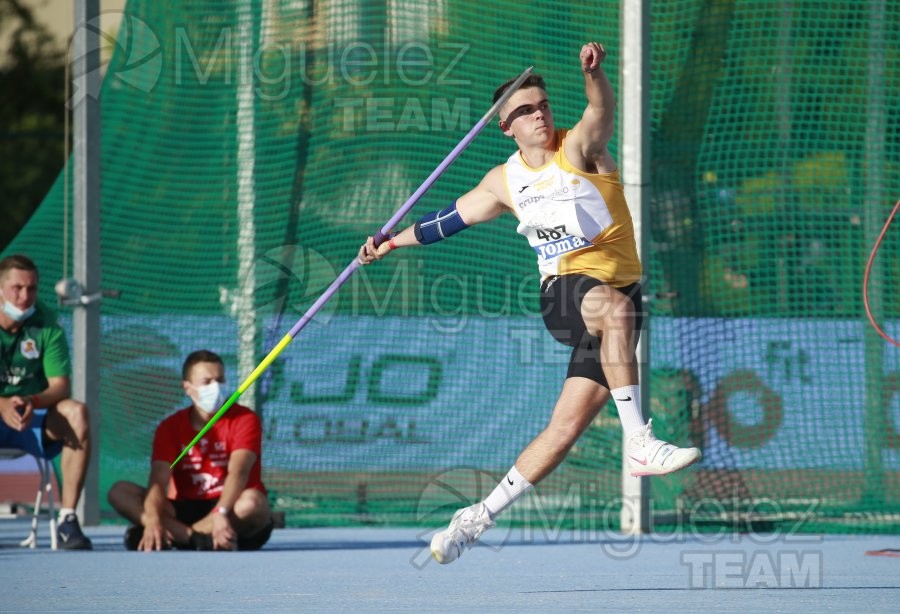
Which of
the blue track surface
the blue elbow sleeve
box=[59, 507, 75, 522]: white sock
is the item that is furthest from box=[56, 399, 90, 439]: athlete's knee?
the blue elbow sleeve

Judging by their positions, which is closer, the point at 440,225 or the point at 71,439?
the point at 440,225

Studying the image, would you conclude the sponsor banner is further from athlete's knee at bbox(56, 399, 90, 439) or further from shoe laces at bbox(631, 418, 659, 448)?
shoe laces at bbox(631, 418, 659, 448)

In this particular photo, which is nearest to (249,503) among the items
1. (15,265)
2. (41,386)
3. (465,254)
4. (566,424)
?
(41,386)

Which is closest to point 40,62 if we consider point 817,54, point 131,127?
point 131,127

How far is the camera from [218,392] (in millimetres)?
7512

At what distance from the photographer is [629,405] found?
17.4 ft

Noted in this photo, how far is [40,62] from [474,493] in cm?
2658

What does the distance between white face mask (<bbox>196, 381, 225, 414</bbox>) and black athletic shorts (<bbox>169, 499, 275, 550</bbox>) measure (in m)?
0.54

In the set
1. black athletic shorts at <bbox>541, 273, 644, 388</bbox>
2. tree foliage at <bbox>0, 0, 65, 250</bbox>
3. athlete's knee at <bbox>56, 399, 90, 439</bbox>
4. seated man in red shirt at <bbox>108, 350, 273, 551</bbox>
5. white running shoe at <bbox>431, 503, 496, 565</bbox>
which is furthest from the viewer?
tree foliage at <bbox>0, 0, 65, 250</bbox>

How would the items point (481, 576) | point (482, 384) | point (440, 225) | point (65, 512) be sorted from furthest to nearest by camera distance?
1. point (482, 384)
2. point (65, 512)
3. point (481, 576)
4. point (440, 225)

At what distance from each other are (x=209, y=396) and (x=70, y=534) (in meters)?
1.06

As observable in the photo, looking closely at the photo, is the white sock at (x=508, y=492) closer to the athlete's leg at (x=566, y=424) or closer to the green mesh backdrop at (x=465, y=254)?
the athlete's leg at (x=566, y=424)

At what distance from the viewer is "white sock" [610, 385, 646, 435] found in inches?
208

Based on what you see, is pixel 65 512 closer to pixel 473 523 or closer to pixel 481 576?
pixel 481 576
